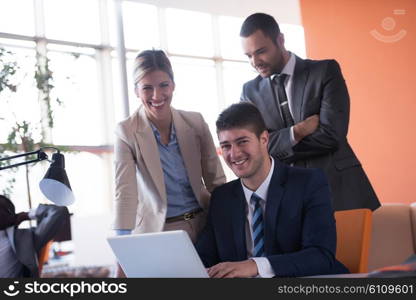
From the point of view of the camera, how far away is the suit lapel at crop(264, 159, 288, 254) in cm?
197

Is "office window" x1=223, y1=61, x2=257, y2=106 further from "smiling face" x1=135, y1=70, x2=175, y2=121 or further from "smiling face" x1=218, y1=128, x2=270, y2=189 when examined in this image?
"smiling face" x1=218, y1=128, x2=270, y2=189

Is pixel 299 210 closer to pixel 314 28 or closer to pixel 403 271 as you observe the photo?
pixel 403 271

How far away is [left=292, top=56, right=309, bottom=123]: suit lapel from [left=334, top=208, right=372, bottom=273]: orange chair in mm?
700

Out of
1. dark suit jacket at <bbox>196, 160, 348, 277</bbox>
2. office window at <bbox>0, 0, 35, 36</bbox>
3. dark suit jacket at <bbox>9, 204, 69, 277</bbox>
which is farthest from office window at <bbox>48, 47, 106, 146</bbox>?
dark suit jacket at <bbox>196, 160, 348, 277</bbox>

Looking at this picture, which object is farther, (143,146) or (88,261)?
(88,261)

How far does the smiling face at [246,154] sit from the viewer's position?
209 centimetres

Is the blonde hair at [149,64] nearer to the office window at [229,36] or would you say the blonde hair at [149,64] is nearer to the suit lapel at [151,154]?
the suit lapel at [151,154]

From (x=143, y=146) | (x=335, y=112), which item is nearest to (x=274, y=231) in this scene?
(x=143, y=146)

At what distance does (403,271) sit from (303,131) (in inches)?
68.1

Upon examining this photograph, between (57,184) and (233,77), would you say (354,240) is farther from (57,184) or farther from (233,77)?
(233,77)

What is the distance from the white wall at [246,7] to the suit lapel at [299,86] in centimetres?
505

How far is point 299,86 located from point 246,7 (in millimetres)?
5490

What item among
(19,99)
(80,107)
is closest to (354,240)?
(19,99)

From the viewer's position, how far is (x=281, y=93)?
2.73 m
